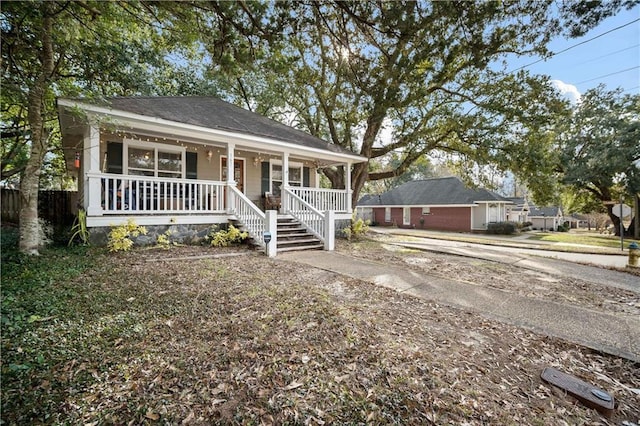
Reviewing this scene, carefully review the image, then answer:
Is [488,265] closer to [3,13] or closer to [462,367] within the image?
Result: [462,367]

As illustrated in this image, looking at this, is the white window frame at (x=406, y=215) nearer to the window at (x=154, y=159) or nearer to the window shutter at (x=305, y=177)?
the window shutter at (x=305, y=177)

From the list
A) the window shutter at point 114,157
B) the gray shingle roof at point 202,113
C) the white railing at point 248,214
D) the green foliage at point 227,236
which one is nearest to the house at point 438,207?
the gray shingle roof at point 202,113

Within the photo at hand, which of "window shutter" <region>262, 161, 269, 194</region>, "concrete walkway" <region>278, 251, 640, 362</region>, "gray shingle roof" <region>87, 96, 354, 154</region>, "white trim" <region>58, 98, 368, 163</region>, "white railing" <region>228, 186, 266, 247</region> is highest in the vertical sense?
"gray shingle roof" <region>87, 96, 354, 154</region>

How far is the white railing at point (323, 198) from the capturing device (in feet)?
32.8

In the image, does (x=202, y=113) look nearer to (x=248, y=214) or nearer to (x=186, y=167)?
(x=186, y=167)

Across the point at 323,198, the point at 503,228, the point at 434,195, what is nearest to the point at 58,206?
the point at 323,198

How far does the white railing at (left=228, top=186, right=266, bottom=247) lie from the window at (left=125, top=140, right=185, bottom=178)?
8.49 feet

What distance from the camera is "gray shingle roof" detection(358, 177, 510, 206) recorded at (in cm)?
2460

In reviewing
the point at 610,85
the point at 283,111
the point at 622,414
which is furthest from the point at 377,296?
the point at 610,85

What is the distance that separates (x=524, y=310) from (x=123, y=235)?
291 inches

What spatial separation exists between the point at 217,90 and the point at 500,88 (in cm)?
1346

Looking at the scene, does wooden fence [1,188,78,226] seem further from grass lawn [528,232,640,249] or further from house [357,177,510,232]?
house [357,177,510,232]

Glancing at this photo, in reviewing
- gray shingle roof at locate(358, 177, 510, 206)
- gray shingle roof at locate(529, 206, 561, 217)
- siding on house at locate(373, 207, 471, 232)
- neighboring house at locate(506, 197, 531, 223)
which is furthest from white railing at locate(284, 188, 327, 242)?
gray shingle roof at locate(529, 206, 561, 217)

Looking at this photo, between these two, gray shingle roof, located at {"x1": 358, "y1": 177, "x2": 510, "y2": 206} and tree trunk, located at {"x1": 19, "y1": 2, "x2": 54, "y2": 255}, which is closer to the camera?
tree trunk, located at {"x1": 19, "y1": 2, "x2": 54, "y2": 255}
